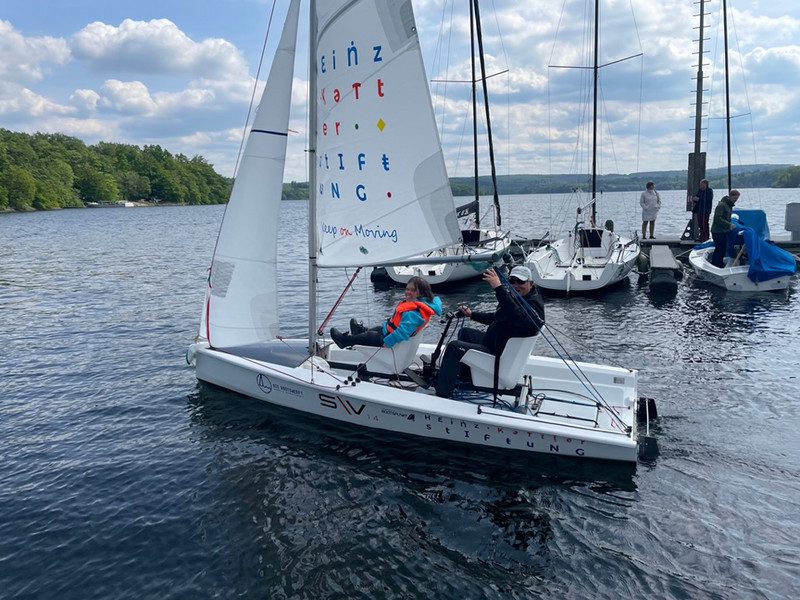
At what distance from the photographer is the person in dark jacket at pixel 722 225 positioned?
689 inches

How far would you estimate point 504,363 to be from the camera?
775 cm

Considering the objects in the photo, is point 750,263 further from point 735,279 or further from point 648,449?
point 648,449

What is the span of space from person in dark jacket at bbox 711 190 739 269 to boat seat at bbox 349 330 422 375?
1312cm

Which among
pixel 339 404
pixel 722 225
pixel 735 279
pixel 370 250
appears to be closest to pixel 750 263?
pixel 735 279

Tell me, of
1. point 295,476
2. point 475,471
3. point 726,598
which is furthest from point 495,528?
point 295,476

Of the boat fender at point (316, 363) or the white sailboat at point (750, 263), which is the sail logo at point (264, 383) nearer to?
the boat fender at point (316, 363)

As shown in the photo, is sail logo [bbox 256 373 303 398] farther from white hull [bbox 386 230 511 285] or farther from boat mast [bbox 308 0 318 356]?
white hull [bbox 386 230 511 285]

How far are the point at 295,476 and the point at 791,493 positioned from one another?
6184 millimetres

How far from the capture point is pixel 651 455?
7605 mm

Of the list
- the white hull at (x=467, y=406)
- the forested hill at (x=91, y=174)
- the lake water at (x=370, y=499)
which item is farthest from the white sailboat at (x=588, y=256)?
the forested hill at (x=91, y=174)

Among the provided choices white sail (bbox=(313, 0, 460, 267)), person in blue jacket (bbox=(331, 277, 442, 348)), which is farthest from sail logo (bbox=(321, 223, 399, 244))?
Result: person in blue jacket (bbox=(331, 277, 442, 348))

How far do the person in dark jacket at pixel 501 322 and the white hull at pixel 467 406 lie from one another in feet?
1.46

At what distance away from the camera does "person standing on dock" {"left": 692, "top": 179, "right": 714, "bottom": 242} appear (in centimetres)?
2257

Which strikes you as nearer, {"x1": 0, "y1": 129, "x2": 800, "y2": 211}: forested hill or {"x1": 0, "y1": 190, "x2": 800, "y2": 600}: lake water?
{"x1": 0, "y1": 190, "x2": 800, "y2": 600}: lake water
